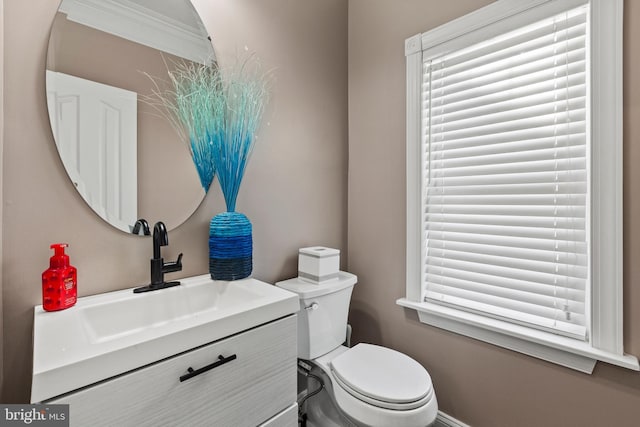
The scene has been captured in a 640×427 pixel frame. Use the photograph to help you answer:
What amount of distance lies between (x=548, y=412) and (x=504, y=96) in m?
1.27

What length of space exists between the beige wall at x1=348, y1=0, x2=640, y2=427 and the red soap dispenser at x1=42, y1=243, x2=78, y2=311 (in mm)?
1355

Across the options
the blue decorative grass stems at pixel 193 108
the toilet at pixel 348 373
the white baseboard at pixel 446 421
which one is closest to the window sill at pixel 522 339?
the toilet at pixel 348 373

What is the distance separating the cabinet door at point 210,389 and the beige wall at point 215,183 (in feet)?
1.58

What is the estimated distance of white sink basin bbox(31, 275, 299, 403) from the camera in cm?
57

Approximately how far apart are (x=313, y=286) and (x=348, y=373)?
1.25 feet

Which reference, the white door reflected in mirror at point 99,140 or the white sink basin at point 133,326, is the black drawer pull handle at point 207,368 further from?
the white door reflected in mirror at point 99,140

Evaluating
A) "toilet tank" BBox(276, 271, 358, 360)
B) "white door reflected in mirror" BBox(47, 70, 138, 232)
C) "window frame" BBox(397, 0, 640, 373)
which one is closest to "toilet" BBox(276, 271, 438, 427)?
"toilet tank" BBox(276, 271, 358, 360)

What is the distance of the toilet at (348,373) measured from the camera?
1.05m

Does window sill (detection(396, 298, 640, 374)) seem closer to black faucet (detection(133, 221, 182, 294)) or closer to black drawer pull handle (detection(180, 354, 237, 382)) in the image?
black drawer pull handle (detection(180, 354, 237, 382))

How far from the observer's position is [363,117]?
1.78 meters

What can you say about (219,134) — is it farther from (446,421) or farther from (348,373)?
(446,421)

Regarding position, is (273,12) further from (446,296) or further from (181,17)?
(446,296)

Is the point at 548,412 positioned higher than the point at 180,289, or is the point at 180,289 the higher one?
the point at 180,289

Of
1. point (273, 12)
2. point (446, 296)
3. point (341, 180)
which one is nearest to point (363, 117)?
point (341, 180)
